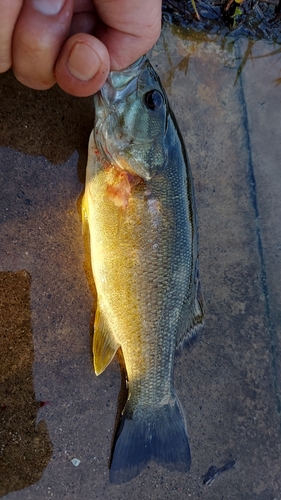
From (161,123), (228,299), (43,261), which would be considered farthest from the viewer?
(228,299)

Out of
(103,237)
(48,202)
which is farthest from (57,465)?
(48,202)

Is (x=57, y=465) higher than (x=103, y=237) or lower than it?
lower

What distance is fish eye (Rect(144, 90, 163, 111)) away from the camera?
2.12 meters

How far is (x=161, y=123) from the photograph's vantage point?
2162mm

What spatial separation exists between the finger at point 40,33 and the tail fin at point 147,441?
179 cm

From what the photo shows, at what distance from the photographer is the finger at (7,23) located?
1.39m

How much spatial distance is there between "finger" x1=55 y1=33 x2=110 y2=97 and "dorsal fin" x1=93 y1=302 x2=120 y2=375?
1.19 m

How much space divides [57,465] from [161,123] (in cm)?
196

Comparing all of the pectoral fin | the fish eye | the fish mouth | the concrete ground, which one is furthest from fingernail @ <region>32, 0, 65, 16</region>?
the pectoral fin

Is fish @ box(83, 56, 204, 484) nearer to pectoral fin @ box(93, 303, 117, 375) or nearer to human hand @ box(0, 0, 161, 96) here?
pectoral fin @ box(93, 303, 117, 375)

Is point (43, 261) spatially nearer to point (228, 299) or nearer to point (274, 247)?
point (228, 299)

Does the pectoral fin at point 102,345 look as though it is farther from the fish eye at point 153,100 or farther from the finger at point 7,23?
the finger at point 7,23

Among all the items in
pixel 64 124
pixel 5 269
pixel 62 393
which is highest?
pixel 64 124

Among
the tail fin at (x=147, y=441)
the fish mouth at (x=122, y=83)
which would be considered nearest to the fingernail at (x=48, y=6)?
the fish mouth at (x=122, y=83)
